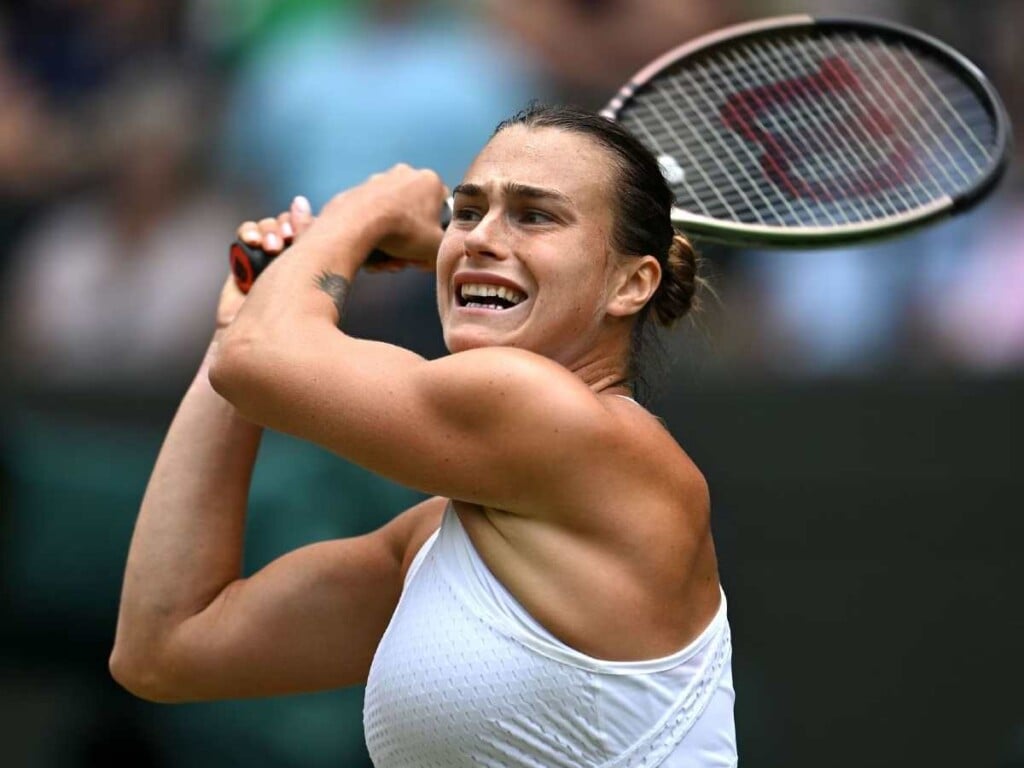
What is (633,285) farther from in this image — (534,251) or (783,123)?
(783,123)

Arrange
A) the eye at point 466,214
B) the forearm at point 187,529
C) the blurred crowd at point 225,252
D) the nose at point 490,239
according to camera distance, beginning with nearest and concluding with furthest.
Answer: the nose at point 490,239 → the eye at point 466,214 → the forearm at point 187,529 → the blurred crowd at point 225,252

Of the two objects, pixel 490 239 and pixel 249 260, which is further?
pixel 249 260

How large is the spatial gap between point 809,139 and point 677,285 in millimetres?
1117

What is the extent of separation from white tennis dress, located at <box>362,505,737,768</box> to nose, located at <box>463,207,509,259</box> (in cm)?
43

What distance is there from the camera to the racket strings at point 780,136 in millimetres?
3725

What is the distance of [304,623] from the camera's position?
121 inches

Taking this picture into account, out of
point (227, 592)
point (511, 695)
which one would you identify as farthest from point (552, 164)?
point (227, 592)

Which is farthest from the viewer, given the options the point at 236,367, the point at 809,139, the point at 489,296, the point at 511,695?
the point at 809,139

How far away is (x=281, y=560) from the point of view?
3.14 m

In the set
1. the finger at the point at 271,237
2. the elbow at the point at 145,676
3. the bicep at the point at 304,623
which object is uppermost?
the finger at the point at 271,237

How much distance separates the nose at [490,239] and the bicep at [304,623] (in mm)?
498

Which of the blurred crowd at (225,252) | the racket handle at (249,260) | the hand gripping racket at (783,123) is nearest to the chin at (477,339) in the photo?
the racket handle at (249,260)

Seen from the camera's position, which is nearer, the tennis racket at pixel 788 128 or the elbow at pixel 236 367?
Answer: the elbow at pixel 236 367

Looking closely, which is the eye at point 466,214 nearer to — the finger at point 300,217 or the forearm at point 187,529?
the finger at point 300,217
